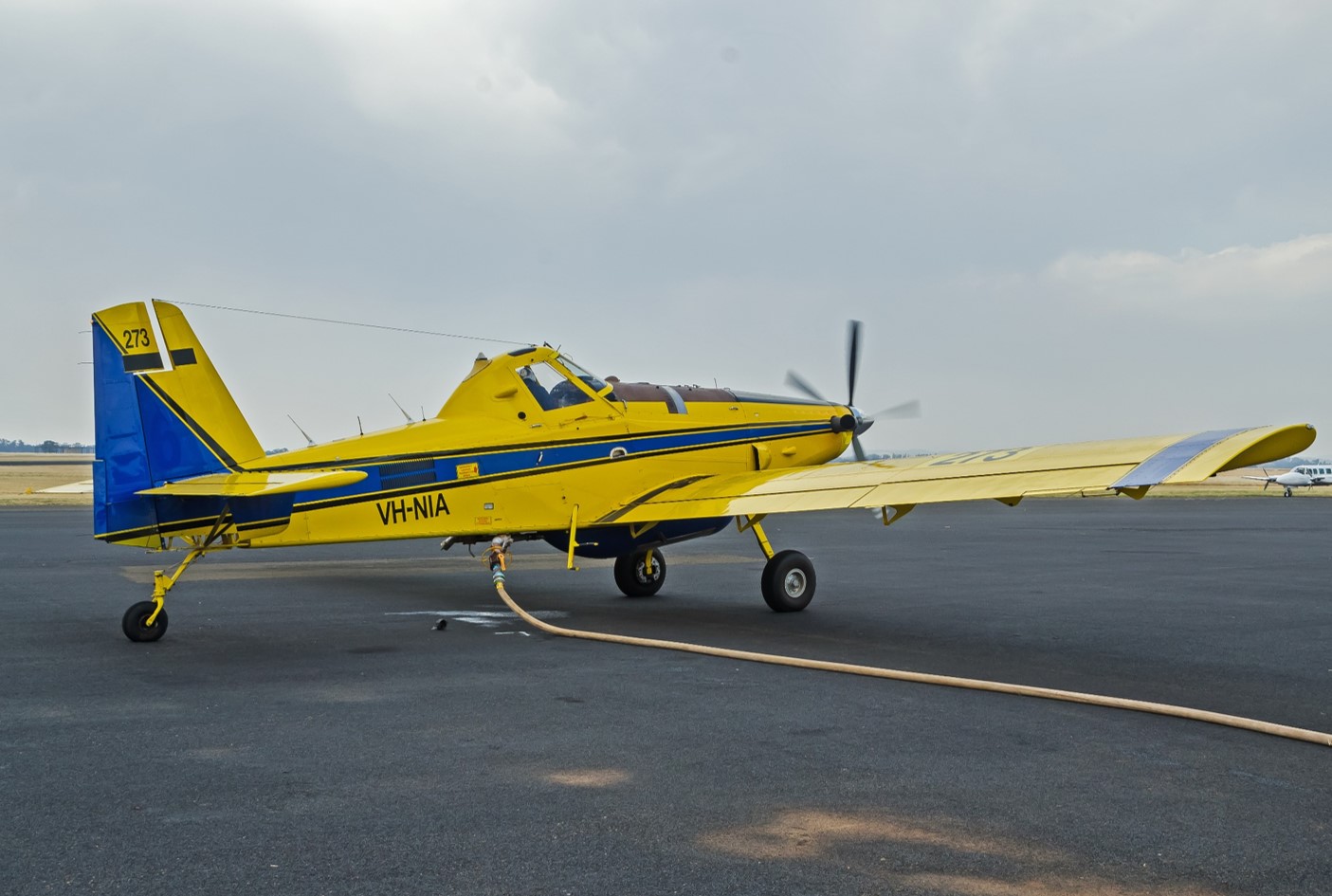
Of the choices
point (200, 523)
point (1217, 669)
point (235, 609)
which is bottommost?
point (1217, 669)

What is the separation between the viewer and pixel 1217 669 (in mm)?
9055

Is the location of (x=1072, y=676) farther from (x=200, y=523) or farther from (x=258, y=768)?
(x=200, y=523)

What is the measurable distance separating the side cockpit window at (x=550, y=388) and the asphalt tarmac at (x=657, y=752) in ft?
8.56

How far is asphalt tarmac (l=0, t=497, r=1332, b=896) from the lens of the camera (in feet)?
14.4

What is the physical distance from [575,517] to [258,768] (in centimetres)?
734

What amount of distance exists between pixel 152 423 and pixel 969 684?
26.9ft

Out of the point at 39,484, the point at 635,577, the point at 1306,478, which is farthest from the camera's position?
the point at 39,484

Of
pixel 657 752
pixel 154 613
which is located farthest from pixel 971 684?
pixel 154 613

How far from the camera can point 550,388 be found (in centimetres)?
1327

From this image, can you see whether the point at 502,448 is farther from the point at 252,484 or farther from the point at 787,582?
the point at 787,582

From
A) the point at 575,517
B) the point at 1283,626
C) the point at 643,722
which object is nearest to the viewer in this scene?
the point at 643,722

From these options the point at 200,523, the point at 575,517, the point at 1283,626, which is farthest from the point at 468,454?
the point at 1283,626

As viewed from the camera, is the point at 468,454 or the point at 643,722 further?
the point at 468,454

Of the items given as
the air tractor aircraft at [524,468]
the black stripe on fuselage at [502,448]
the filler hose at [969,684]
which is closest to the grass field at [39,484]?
the air tractor aircraft at [524,468]
